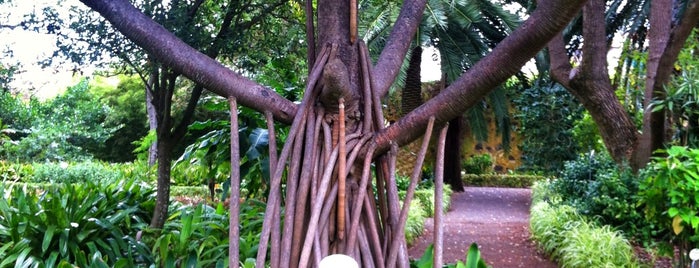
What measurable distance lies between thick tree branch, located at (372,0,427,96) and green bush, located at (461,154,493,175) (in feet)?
42.5

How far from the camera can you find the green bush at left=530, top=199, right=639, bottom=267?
4.30 meters

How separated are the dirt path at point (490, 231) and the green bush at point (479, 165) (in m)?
2.79

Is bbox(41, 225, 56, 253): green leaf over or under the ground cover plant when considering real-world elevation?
over

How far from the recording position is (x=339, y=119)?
1.48 meters

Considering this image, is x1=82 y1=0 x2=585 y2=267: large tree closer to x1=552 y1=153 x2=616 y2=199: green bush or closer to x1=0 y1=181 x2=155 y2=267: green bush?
x1=0 y1=181 x2=155 y2=267: green bush

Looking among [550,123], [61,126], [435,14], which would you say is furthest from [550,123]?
[61,126]

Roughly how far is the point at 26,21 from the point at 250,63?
1203 mm

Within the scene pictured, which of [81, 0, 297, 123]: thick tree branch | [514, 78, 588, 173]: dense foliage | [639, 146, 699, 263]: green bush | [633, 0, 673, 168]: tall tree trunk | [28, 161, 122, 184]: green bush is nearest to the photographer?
[81, 0, 297, 123]: thick tree branch

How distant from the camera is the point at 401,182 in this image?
9648mm

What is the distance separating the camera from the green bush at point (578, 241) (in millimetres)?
4301

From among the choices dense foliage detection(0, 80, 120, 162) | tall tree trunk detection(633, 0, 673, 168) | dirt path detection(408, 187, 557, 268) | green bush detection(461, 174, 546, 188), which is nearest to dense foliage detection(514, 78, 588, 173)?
dirt path detection(408, 187, 557, 268)

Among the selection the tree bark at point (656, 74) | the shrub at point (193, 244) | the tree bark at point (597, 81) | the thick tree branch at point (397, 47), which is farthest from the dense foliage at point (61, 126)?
the thick tree branch at point (397, 47)

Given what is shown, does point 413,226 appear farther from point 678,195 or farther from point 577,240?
point 678,195

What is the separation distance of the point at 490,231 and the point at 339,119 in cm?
607
